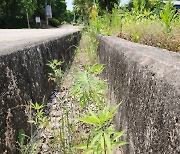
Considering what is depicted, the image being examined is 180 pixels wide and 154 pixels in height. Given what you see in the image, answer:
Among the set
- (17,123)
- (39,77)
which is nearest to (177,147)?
(17,123)

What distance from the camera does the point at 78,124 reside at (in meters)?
2.67

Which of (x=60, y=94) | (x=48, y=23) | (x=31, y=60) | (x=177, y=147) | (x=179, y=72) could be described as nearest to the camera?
(x=177, y=147)

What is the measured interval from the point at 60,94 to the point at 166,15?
171cm

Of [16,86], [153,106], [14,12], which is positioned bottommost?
[16,86]

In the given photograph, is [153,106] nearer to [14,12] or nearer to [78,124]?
[78,124]

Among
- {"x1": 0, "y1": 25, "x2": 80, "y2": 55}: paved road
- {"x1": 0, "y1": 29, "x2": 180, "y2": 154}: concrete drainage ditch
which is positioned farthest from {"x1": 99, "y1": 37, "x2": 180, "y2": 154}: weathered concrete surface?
{"x1": 0, "y1": 25, "x2": 80, "y2": 55}: paved road

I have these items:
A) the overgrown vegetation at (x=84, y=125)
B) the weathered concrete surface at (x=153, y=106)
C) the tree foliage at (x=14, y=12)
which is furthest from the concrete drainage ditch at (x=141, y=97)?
the tree foliage at (x=14, y=12)

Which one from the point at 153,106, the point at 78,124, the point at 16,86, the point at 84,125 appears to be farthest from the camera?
the point at 84,125

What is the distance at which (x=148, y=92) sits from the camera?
125cm

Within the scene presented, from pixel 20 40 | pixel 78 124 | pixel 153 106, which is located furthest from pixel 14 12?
pixel 153 106

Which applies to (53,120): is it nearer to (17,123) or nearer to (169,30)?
(17,123)

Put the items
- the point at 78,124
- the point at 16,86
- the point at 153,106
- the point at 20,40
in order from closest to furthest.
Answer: the point at 153,106, the point at 16,86, the point at 78,124, the point at 20,40

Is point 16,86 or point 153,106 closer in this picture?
point 153,106

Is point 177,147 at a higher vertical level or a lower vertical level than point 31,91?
higher
